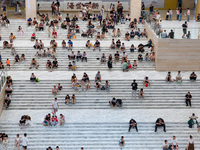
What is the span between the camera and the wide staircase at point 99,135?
2312 cm

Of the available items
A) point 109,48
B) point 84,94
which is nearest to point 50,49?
point 109,48

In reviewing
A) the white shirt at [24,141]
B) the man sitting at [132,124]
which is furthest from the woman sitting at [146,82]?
the white shirt at [24,141]

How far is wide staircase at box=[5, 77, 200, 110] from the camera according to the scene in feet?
87.8

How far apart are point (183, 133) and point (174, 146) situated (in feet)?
5.43

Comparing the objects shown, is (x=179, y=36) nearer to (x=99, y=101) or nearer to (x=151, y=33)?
(x=151, y=33)

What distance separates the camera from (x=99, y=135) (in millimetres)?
23734

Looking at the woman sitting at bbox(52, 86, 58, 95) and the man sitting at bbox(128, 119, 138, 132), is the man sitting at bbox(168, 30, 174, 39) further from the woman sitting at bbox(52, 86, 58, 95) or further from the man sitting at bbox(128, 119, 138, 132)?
the woman sitting at bbox(52, 86, 58, 95)

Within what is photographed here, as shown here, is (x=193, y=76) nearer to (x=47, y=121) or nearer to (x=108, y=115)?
(x=108, y=115)

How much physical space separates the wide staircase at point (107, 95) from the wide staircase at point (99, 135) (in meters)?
2.34

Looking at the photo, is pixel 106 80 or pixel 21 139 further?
pixel 106 80

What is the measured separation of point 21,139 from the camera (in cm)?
2275

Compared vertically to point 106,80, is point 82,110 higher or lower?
lower

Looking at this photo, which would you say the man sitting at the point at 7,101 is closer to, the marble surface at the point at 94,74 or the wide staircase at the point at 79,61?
the marble surface at the point at 94,74

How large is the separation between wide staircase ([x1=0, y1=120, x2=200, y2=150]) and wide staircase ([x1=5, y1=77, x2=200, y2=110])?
7.67ft
